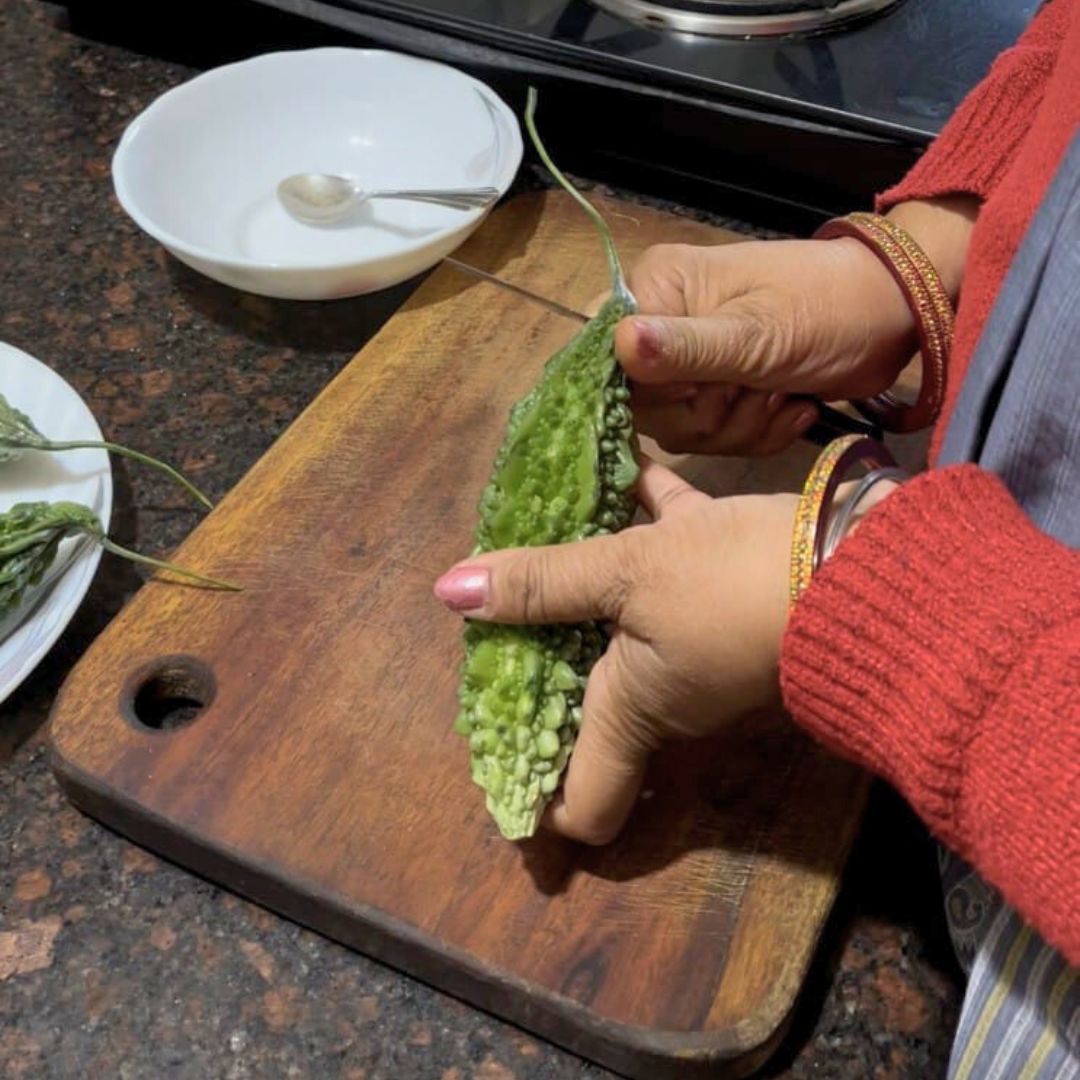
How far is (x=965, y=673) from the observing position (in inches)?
20.8

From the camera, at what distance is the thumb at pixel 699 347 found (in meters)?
0.75

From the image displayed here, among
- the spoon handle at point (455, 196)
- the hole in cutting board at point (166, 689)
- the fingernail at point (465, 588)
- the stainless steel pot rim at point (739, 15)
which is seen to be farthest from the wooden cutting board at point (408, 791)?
the stainless steel pot rim at point (739, 15)

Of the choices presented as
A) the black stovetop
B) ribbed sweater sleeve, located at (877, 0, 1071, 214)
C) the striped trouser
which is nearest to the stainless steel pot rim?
the black stovetop

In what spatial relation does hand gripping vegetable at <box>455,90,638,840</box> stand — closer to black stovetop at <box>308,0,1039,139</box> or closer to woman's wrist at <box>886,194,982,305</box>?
woman's wrist at <box>886,194,982,305</box>

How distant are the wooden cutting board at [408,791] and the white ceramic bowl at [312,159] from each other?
172mm

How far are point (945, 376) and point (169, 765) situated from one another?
0.56 meters

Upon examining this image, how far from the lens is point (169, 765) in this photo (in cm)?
76

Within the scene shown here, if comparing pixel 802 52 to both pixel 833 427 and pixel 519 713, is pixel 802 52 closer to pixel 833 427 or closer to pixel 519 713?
pixel 833 427

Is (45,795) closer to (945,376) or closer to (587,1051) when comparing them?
(587,1051)

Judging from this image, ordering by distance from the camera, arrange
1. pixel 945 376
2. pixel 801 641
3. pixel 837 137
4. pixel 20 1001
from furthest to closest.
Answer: pixel 837 137 < pixel 945 376 < pixel 20 1001 < pixel 801 641

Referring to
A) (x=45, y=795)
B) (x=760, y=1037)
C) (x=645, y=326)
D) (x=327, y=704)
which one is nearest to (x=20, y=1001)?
(x=45, y=795)

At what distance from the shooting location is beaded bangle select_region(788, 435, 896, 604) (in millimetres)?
615

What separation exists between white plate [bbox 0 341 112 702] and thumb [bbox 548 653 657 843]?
353 millimetres

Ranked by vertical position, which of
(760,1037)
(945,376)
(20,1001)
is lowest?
(20,1001)
